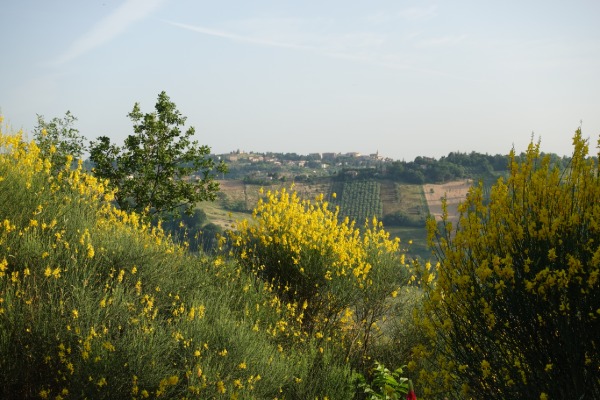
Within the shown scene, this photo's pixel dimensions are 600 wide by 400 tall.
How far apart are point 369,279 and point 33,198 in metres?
6.13

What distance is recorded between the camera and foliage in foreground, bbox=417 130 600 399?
4035mm

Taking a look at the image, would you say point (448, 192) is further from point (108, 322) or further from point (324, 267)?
point (108, 322)

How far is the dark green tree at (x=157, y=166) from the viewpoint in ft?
52.0

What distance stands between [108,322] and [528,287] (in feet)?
13.7

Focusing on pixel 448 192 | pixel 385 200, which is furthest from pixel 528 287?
pixel 448 192

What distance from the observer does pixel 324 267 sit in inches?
423

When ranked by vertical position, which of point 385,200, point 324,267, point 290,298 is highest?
point 324,267

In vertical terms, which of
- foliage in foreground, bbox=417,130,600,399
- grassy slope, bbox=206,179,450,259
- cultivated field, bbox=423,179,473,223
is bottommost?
grassy slope, bbox=206,179,450,259

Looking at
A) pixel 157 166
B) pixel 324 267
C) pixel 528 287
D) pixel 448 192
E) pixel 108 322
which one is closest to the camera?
pixel 528 287

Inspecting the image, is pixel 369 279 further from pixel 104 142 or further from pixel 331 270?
A: pixel 104 142

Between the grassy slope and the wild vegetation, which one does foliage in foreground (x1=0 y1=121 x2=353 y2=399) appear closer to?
the wild vegetation

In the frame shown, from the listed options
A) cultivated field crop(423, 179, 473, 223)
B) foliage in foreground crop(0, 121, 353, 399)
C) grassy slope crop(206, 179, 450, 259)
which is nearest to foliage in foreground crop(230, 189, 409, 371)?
foliage in foreground crop(0, 121, 353, 399)

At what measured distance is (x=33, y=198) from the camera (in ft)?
25.4

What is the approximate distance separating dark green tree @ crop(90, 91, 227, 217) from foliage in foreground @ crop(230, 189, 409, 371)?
192 inches
